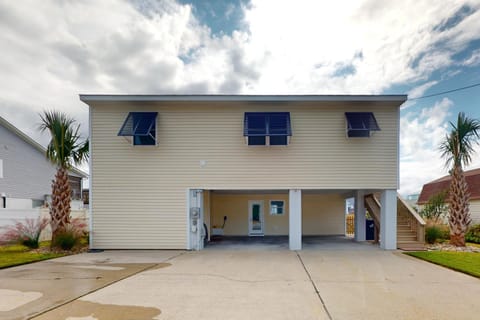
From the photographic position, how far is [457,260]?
744cm

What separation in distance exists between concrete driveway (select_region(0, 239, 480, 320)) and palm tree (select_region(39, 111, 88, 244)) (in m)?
2.09

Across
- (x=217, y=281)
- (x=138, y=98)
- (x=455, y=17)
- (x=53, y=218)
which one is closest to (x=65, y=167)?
(x=53, y=218)

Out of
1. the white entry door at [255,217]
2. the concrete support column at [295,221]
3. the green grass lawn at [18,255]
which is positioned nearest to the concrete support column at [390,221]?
the concrete support column at [295,221]

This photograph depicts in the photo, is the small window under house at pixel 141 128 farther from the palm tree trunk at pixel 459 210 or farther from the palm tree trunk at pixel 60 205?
the palm tree trunk at pixel 459 210

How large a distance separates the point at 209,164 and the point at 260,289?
546 cm

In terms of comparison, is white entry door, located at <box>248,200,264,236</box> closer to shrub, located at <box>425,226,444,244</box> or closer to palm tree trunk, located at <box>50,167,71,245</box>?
shrub, located at <box>425,226,444,244</box>

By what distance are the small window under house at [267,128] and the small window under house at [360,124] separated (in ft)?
7.33

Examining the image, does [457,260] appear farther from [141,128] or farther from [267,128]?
[141,128]

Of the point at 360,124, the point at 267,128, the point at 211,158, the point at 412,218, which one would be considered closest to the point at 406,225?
the point at 412,218

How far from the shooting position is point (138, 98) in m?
9.54

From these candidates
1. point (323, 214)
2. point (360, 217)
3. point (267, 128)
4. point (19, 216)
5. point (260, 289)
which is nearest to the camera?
point (260, 289)

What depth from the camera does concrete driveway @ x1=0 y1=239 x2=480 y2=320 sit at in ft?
13.0

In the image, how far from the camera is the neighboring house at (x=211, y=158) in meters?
9.62

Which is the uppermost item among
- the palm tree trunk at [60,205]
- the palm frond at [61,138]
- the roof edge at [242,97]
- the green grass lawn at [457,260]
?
the roof edge at [242,97]
